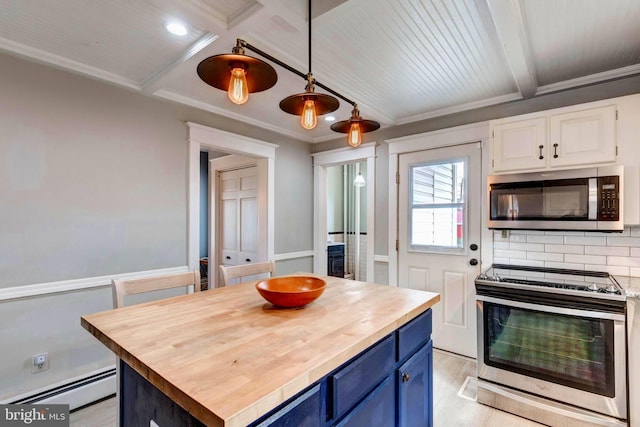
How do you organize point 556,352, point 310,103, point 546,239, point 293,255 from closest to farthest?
point 310,103
point 556,352
point 546,239
point 293,255

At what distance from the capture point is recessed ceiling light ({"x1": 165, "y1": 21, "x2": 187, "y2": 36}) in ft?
5.62

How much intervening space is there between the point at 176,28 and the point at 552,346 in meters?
3.06

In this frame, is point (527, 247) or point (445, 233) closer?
point (527, 247)

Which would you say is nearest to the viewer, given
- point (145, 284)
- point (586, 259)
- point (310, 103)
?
point (310, 103)

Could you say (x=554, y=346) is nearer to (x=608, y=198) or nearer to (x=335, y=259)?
(x=608, y=198)

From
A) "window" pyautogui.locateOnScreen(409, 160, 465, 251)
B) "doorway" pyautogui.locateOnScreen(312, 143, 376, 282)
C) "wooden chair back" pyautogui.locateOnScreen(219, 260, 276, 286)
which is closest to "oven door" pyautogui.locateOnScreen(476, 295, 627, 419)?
"window" pyautogui.locateOnScreen(409, 160, 465, 251)

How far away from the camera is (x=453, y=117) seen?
302 cm

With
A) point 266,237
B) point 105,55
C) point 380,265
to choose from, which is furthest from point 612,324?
point 105,55

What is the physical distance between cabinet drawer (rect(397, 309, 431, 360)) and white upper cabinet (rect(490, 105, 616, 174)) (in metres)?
1.55

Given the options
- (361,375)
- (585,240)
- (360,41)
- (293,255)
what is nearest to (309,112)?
(360,41)

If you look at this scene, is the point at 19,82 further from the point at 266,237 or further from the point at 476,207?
the point at 476,207

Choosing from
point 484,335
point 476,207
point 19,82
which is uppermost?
point 19,82

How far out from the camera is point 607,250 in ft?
7.49

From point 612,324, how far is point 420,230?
1.66 meters
